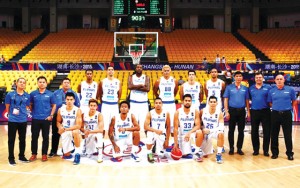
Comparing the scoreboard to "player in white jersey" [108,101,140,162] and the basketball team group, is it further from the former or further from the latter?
"player in white jersey" [108,101,140,162]

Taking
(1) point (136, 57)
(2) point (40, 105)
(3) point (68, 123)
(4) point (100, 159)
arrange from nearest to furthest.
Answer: (4) point (100, 159)
(2) point (40, 105)
(3) point (68, 123)
(1) point (136, 57)

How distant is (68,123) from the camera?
21.9 ft

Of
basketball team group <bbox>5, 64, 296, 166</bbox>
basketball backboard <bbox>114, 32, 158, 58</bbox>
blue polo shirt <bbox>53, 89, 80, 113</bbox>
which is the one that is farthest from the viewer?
basketball backboard <bbox>114, 32, 158, 58</bbox>

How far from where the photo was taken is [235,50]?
69.3 feet

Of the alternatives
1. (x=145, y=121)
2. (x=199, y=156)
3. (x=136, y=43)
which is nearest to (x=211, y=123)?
(x=199, y=156)

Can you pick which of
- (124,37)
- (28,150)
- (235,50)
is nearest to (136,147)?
(28,150)

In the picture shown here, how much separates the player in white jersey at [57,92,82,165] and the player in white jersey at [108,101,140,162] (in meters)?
0.66

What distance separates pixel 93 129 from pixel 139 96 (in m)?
1.29

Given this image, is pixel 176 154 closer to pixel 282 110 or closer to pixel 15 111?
pixel 282 110

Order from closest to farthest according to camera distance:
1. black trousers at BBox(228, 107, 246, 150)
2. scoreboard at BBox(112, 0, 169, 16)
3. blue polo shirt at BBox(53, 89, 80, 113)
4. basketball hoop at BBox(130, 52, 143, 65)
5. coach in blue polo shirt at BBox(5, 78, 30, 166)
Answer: coach in blue polo shirt at BBox(5, 78, 30, 166), blue polo shirt at BBox(53, 89, 80, 113), black trousers at BBox(228, 107, 246, 150), scoreboard at BBox(112, 0, 169, 16), basketball hoop at BBox(130, 52, 143, 65)

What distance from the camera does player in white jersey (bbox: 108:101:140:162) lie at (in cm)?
660

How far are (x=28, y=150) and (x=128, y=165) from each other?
2.66m

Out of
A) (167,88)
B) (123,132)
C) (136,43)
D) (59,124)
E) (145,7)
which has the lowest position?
(123,132)

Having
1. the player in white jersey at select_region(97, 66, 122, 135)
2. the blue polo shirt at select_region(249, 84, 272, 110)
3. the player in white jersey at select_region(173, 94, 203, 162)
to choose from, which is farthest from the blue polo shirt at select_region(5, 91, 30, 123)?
the blue polo shirt at select_region(249, 84, 272, 110)
